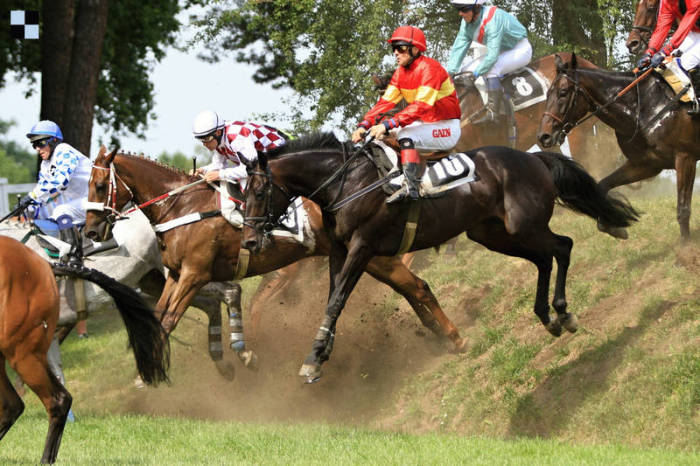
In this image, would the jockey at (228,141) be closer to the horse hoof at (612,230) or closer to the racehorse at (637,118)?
the racehorse at (637,118)

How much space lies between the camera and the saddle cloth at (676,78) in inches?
357

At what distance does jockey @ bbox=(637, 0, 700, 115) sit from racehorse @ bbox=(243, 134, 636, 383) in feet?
4.68

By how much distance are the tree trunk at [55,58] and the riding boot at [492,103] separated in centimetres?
759

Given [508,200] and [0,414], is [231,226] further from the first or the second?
[0,414]

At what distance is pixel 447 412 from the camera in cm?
895

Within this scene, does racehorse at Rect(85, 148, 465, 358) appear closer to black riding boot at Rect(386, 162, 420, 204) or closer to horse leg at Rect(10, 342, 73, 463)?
black riding boot at Rect(386, 162, 420, 204)

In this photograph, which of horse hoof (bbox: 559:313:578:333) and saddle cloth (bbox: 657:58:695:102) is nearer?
horse hoof (bbox: 559:313:578:333)

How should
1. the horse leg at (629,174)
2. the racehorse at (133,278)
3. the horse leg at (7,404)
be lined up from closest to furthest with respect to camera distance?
the horse leg at (7,404) < the racehorse at (133,278) < the horse leg at (629,174)

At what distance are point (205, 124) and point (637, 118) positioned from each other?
4220 millimetres

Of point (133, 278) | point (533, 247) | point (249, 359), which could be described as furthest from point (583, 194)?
point (133, 278)

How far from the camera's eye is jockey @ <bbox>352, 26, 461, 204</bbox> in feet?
25.6

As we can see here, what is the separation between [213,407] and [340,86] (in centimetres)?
547

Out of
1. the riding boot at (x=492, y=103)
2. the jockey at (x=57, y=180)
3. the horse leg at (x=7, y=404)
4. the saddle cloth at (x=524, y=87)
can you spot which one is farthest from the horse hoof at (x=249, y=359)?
the saddle cloth at (x=524, y=87)

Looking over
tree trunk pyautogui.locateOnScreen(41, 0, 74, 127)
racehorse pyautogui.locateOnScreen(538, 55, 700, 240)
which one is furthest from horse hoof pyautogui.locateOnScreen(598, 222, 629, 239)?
tree trunk pyautogui.locateOnScreen(41, 0, 74, 127)
